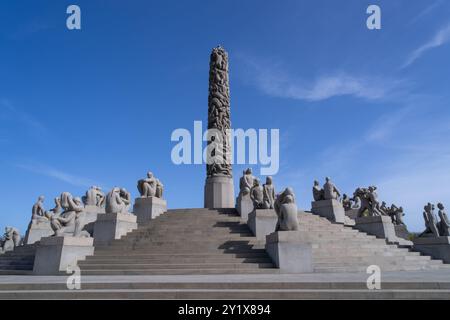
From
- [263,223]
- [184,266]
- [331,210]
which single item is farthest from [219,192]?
[184,266]

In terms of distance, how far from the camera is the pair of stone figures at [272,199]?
12586mm

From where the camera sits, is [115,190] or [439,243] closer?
[439,243]

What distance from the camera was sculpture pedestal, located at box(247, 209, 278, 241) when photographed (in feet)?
48.2

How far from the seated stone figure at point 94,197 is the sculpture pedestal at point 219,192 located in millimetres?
7709

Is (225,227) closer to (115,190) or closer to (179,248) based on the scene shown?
(179,248)

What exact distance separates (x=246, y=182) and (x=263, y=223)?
4145 millimetres

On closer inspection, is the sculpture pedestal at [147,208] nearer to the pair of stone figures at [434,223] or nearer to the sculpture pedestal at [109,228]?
the sculpture pedestal at [109,228]

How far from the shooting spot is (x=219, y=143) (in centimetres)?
2544

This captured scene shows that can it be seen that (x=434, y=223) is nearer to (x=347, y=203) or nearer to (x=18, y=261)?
(x=347, y=203)

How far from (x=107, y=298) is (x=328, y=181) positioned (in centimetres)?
1705

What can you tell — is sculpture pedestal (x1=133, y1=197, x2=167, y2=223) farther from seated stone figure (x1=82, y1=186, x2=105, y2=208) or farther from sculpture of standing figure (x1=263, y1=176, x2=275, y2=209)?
sculpture of standing figure (x1=263, y1=176, x2=275, y2=209)
